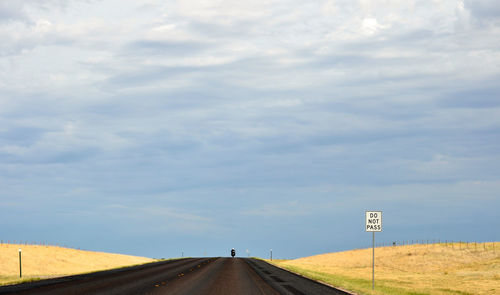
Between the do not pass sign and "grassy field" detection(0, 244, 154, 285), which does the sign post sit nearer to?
the do not pass sign

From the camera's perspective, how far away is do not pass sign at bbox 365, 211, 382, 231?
93.7 feet

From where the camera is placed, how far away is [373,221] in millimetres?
28719

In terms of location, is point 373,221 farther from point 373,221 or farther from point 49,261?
point 49,261

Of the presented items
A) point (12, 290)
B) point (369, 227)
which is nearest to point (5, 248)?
point (12, 290)

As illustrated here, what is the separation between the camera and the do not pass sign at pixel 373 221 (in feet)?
93.7

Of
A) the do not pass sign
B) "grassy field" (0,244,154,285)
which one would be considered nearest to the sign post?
the do not pass sign

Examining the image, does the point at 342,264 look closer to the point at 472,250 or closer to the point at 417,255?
the point at 417,255

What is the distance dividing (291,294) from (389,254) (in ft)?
240

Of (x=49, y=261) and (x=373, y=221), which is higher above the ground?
(x=373, y=221)

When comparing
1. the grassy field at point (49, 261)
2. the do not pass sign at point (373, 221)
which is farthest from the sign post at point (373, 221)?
the grassy field at point (49, 261)

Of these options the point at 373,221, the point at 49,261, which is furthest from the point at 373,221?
the point at 49,261

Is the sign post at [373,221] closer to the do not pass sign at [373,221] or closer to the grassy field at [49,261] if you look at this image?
the do not pass sign at [373,221]

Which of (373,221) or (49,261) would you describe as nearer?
(373,221)

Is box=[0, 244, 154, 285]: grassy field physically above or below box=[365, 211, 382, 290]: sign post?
below
